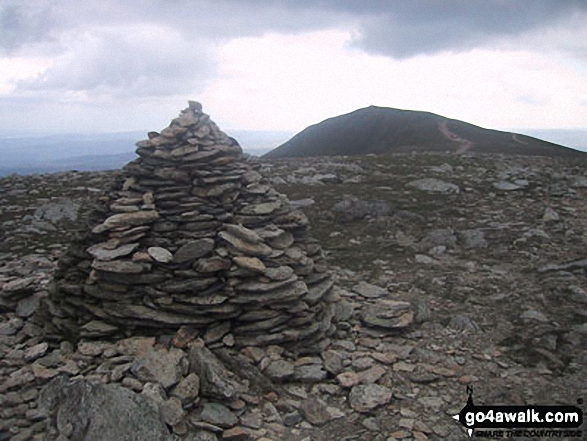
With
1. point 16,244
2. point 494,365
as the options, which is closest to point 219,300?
point 494,365

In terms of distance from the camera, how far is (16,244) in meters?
13.5

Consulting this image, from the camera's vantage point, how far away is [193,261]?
787 centimetres

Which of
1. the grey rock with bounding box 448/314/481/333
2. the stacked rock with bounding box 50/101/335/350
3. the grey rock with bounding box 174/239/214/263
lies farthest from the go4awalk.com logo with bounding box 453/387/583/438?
the grey rock with bounding box 174/239/214/263

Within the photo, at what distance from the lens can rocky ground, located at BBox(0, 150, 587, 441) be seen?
256 inches

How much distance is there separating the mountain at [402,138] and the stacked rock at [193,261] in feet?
77.8

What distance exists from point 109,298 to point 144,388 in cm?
196

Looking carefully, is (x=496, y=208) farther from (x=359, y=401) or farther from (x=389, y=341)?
(x=359, y=401)

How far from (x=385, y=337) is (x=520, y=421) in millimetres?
2771

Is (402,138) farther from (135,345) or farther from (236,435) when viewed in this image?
(236,435)

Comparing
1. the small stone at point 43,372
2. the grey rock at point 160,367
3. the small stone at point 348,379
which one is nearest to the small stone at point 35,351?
the small stone at point 43,372

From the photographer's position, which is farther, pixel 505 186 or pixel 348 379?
pixel 505 186

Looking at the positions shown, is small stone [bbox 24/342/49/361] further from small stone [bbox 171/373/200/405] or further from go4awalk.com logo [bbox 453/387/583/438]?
go4awalk.com logo [bbox 453/387/583/438]

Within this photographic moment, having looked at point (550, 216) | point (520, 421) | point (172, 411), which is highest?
point (550, 216)

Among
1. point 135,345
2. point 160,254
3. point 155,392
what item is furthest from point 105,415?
point 160,254
